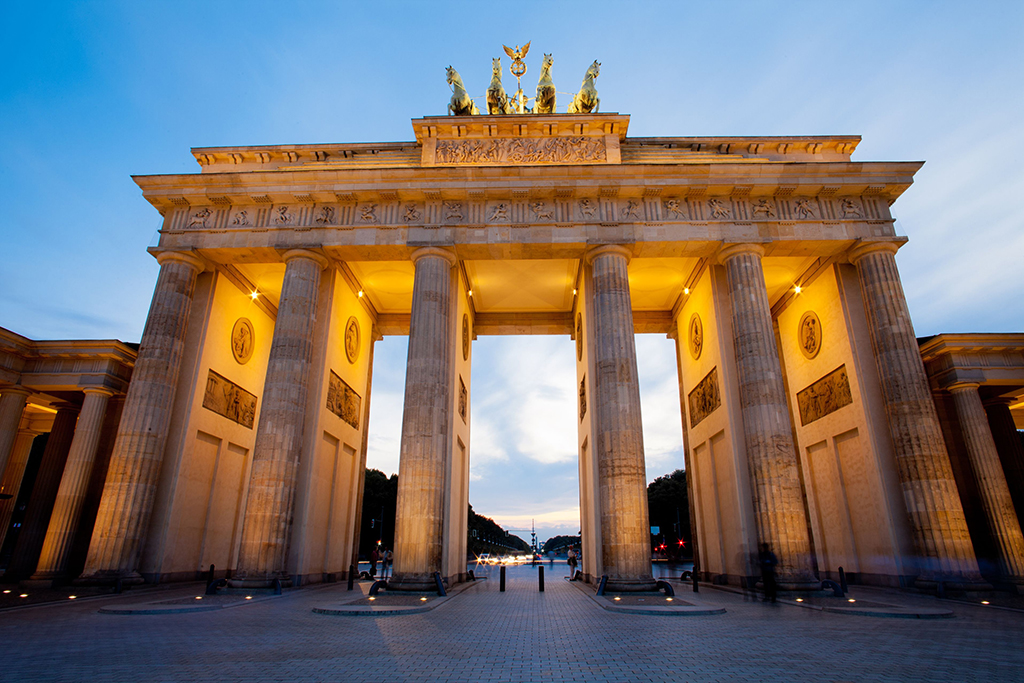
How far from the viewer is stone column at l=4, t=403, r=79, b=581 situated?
20234 mm

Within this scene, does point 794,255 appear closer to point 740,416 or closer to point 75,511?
point 740,416

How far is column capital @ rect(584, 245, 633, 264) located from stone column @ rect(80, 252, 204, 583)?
47.0ft

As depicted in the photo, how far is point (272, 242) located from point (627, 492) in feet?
48.7

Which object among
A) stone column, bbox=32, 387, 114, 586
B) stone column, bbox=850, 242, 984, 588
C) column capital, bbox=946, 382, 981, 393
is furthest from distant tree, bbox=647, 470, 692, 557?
stone column, bbox=32, 387, 114, 586

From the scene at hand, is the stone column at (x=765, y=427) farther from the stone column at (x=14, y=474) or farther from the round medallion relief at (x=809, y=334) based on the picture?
the stone column at (x=14, y=474)

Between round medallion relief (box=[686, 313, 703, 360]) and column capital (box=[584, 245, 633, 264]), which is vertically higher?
column capital (box=[584, 245, 633, 264])

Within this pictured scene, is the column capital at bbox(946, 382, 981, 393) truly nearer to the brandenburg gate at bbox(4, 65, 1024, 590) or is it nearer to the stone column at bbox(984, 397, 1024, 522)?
the brandenburg gate at bbox(4, 65, 1024, 590)

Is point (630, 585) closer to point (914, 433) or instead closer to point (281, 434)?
point (914, 433)

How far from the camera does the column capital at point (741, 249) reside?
1809 cm

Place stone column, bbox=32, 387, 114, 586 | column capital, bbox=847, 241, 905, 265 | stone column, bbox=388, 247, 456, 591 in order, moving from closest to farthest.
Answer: stone column, bbox=388, 247, 456, 591
stone column, bbox=32, 387, 114, 586
column capital, bbox=847, 241, 905, 265

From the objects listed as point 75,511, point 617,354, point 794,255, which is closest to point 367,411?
point 75,511

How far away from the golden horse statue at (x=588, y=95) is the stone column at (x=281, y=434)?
474 inches

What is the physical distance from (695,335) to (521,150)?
418 inches

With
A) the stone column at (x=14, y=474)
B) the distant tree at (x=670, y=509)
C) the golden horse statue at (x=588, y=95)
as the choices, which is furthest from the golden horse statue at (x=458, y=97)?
the distant tree at (x=670, y=509)
